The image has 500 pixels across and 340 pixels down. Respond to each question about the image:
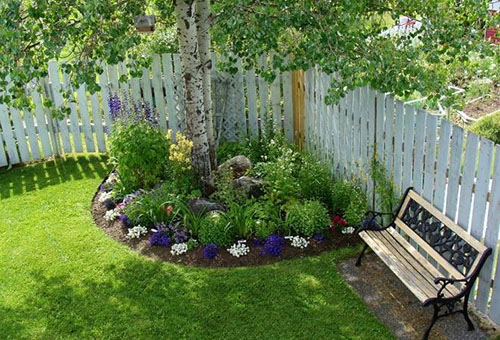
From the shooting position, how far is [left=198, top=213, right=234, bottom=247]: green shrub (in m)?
6.14

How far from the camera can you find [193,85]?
21.9 feet

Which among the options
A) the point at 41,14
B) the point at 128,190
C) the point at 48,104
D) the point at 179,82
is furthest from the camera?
the point at 179,82

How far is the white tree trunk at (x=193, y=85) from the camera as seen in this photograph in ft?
21.0

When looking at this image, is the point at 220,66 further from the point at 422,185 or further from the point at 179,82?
the point at 422,185

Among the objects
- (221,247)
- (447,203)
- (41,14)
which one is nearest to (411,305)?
(447,203)

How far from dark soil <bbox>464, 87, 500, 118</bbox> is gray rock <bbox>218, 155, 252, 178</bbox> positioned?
464 centimetres

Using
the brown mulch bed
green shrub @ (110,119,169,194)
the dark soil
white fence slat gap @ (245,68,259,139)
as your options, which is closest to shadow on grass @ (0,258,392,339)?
the brown mulch bed

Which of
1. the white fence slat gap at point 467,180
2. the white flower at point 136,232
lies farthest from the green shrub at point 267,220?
the white fence slat gap at point 467,180

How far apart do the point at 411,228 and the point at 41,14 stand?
4.06m

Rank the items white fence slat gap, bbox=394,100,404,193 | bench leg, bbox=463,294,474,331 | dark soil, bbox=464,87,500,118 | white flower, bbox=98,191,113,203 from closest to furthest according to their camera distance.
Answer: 1. bench leg, bbox=463,294,474,331
2. white fence slat gap, bbox=394,100,404,193
3. white flower, bbox=98,191,113,203
4. dark soil, bbox=464,87,500,118

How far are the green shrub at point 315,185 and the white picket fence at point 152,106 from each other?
162 cm

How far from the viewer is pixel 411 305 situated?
16.6 feet

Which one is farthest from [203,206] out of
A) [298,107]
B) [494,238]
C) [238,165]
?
[494,238]

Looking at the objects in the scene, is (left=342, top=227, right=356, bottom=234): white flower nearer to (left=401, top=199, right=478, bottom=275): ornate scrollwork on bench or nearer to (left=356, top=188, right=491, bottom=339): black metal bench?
(left=356, top=188, right=491, bottom=339): black metal bench
